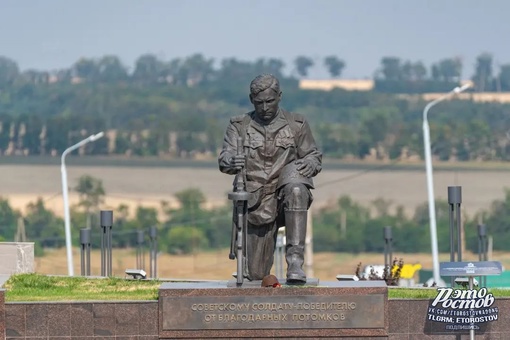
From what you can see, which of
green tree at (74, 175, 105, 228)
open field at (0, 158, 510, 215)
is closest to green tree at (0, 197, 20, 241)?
green tree at (74, 175, 105, 228)

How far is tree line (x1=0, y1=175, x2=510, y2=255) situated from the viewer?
3588 inches

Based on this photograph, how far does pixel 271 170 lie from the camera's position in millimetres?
26969

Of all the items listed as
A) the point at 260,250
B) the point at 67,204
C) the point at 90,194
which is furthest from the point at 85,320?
the point at 90,194

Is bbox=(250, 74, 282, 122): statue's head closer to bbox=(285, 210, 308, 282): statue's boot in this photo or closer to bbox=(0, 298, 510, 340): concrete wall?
bbox=(285, 210, 308, 282): statue's boot

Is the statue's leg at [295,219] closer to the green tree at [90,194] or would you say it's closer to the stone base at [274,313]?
the stone base at [274,313]

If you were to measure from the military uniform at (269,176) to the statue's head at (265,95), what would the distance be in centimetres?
17

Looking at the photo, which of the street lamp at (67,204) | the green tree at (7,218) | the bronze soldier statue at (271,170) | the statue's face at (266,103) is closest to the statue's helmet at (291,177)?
the bronze soldier statue at (271,170)

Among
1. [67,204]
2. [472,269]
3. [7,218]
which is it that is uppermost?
[67,204]

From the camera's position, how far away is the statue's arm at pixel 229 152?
2659 cm

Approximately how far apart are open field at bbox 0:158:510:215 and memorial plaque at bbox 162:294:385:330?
73.4 metres

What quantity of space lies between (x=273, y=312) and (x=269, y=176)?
2.24 metres

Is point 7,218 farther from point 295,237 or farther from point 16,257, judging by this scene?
point 295,237

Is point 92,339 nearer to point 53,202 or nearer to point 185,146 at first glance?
point 53,202

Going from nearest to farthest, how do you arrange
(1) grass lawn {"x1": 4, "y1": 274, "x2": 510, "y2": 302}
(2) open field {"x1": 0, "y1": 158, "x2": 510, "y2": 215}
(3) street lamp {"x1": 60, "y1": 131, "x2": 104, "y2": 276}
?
(1) grass lawn {"x1": 4, "y1": 274, "x2": 510, "y2": 302} < (3) street lamp {"x1": 60, "y1": 131, "x2": 104, "y2": 276} < (2) open field {"x1": 0, "y1": 158, "x2": 510, "y2": 215}
